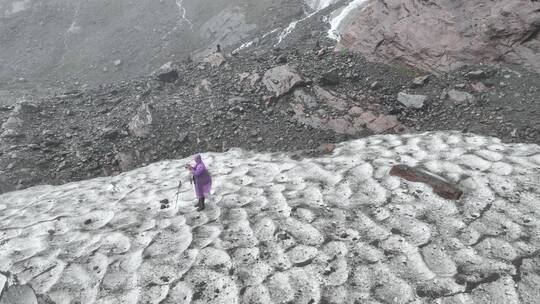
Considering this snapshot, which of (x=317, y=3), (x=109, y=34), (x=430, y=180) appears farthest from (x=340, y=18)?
(x=109, y=34)

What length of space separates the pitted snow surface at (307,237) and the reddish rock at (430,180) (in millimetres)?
123

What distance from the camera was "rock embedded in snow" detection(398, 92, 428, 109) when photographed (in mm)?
9758

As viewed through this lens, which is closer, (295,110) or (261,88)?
(295,110)

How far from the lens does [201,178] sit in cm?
656

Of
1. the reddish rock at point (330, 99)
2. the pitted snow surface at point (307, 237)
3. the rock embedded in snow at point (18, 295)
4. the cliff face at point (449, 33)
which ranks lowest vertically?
the pitted snow surface at point (307, 237)

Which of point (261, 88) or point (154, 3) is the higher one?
point (154, 3)

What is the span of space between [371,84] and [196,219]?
6.41m

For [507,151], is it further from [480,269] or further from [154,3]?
[154,3]

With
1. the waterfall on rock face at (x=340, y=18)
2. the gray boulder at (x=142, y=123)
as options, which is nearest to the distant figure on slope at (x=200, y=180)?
the gray boulder at (x=142, y=123)

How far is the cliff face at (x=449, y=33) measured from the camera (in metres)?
9.65

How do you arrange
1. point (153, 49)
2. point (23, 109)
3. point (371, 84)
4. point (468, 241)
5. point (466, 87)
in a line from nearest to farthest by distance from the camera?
1. point (468, 241)
2. point (466, 87)
3. point (371, 84)
4. point (23, 109)
5. point (153, 49)

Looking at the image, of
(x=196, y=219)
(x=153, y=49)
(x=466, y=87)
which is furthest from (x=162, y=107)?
(x=153, y=49)

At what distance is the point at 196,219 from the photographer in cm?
654

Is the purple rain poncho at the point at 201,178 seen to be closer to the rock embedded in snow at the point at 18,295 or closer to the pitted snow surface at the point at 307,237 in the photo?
the pitted snow surface at the point at 307,237
